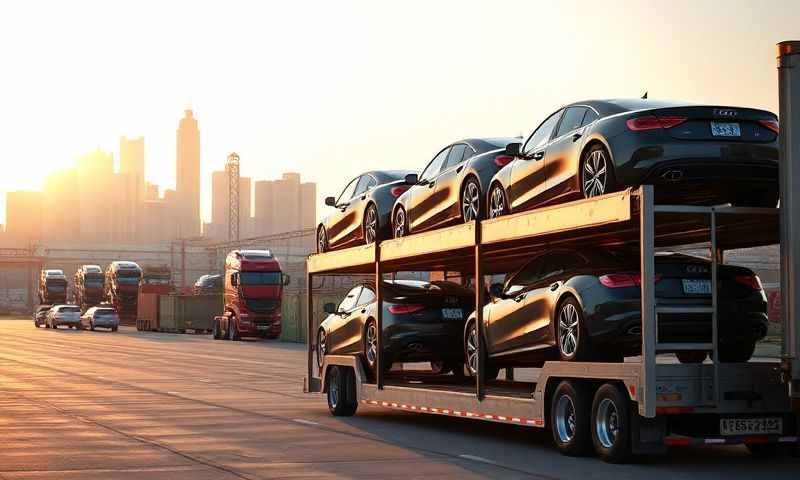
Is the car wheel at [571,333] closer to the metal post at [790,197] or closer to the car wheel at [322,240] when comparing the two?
the metal post at [790,197]

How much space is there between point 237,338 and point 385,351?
4332 cm

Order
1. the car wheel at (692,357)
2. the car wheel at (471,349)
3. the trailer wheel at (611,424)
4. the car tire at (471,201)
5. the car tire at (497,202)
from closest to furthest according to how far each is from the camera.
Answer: the trailer wheel at (611,424), the car wheel at (692,357), the car tire at (497,202), the car wheel at (471,349), the car tire at (471,201)

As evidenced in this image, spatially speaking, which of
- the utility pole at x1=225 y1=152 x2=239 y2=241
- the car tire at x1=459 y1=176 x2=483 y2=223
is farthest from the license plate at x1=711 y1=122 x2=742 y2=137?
the utility pole at x1=225 y1=152 x2=239 y2=241

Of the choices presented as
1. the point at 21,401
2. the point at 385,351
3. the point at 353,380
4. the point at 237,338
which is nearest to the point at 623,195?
the point at 385,351

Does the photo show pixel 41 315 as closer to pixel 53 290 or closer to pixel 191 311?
pixel 53 290

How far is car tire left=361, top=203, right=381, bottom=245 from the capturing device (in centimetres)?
1825

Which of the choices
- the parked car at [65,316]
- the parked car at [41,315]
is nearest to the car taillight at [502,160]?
the parked car at [65,316]

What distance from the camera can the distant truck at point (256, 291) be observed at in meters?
57.8

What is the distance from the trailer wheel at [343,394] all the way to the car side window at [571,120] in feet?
20.7

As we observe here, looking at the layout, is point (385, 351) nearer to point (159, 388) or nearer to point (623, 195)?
point (623, 195)

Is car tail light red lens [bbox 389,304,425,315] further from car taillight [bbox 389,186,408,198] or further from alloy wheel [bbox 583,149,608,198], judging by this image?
alloy wheel [bbox 583,149,608,198]

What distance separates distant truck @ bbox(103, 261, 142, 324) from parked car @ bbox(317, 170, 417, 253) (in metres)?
Result: 64.2

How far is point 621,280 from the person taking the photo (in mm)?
11859

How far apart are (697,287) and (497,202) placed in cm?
331
